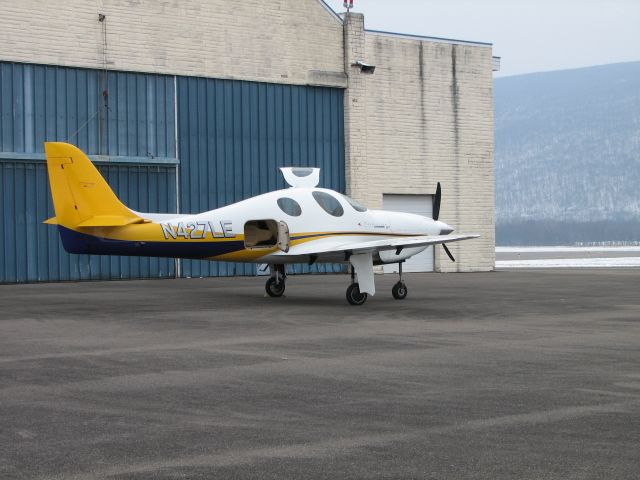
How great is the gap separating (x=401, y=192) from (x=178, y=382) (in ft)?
90.3

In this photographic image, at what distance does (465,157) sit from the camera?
3850 centimetres

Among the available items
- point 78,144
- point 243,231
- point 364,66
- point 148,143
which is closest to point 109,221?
point 243,231

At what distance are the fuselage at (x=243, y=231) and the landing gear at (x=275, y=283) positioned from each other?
4.21ft

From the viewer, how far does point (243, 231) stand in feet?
67.1

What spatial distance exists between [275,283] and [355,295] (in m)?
3.15

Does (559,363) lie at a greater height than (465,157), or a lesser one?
lesser

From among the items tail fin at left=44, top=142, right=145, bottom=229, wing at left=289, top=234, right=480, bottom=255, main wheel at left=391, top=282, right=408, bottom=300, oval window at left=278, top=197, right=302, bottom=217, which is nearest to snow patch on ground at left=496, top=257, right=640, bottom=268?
main wheel at left=391, top=282, right=408, bottom=300

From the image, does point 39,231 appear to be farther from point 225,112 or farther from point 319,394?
point 319,394

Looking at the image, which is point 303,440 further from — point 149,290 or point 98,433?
point 149,290

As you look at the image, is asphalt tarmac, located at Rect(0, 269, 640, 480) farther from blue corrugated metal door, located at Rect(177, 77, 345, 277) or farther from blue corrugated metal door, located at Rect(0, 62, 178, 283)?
blue corrugated metal door, located at Rect(177, 77, 345, 277)

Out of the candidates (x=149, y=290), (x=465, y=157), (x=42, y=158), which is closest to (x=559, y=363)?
(x=149, y=290)

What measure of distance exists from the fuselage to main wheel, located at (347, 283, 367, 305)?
1.37 meters

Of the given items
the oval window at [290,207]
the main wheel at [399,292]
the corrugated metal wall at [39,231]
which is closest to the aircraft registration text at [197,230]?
the oval window at [290,207]

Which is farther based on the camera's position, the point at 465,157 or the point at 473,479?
the point at 465,157
